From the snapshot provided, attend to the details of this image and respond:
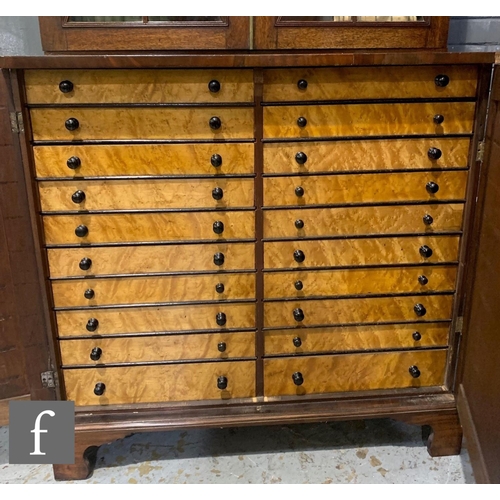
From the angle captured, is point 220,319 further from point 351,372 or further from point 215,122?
point 215,122

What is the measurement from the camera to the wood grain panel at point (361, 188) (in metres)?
1.77

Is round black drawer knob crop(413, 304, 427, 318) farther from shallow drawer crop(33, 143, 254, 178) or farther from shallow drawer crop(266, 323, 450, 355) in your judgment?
shallow drawer crop(33, 143, 254, 178)

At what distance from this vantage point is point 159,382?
77.7 inches

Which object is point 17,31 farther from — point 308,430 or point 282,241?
point 308,430

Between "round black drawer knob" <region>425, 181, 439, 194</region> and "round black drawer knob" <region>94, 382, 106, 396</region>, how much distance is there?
4.47 ft

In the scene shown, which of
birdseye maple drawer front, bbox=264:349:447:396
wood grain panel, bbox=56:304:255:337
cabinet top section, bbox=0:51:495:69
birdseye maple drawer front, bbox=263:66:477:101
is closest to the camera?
cabinet top section, bbox=0:51:495:69

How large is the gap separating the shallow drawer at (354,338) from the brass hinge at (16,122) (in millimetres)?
1083

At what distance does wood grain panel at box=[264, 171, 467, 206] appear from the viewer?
1767mm

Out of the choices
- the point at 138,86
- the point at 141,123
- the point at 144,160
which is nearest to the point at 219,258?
the point at 144,160

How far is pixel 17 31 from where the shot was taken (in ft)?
7.38

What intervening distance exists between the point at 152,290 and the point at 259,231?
0.44 meters

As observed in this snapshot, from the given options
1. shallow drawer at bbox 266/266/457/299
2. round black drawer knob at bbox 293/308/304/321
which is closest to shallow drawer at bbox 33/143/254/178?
shallow drawer at bbox 266/266/457/299

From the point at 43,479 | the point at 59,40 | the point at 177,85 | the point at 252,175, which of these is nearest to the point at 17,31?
the point at 59,40

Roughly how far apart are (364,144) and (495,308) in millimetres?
678
